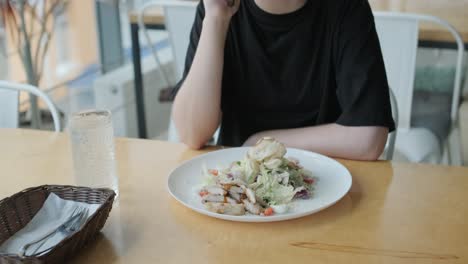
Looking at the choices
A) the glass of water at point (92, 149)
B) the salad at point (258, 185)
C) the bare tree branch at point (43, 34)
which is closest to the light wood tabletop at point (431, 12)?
the bare tree branch at point (43, 34)

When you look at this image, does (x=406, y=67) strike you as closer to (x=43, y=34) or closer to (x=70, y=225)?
(x=70, y=225)

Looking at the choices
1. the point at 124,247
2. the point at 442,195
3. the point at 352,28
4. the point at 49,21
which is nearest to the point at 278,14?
the point at 352,28

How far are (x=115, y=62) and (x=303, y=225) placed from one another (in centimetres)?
261

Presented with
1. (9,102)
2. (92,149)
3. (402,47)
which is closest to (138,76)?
(9,102)

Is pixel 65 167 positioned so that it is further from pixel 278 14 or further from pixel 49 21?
pixel 49 21

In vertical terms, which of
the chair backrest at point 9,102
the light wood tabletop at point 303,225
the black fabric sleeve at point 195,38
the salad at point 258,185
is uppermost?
the black fabric sleeve at point 195,38

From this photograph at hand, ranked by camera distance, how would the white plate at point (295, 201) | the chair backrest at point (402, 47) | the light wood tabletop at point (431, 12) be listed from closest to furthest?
the white plate at point (295, 201) → the chair backrest at point (402, 47) → the light wood tabletop at point (431, 12)

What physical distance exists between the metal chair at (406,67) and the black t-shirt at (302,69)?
56 cm

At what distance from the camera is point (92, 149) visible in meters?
1.06

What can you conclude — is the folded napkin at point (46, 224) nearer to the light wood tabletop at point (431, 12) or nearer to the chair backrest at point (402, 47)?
the chair backrest at point (402, 47)

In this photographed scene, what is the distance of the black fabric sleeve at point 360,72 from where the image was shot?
129 cm

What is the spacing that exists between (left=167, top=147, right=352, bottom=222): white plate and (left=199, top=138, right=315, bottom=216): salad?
2 centimetres

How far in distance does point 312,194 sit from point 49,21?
2262 millimetres

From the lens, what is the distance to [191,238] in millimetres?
923
